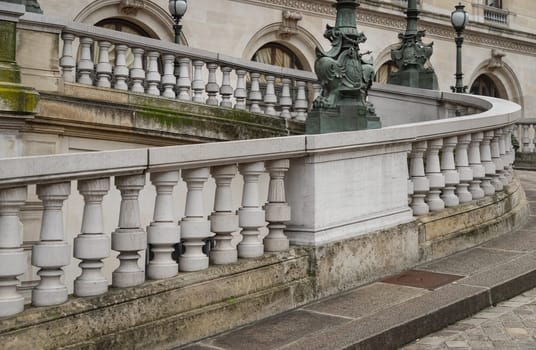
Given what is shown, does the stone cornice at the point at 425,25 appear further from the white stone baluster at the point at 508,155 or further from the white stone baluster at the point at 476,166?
the white stone baluster at the point at 476,166

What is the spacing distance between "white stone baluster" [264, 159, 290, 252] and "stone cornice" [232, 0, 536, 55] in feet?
52.1

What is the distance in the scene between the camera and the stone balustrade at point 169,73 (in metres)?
8.89

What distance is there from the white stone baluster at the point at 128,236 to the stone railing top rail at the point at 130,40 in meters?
4.25

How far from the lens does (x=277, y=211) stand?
5.27 meters

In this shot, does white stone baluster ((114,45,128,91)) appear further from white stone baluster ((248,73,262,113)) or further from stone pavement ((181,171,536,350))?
stone pavement ((181,171,536,350))

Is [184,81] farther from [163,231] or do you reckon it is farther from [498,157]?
[163,231]

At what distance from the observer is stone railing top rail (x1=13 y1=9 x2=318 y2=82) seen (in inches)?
327

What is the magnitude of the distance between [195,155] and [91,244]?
89cm

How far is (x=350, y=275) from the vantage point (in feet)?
18.7

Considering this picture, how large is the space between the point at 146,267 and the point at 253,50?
56.5 feet

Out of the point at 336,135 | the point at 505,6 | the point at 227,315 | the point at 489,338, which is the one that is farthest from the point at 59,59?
the point at 505,6

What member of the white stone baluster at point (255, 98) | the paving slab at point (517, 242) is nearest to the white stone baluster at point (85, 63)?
the white stone baluster at point (255, 98)

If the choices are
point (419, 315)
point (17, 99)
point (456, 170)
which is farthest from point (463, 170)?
point (17, 99)

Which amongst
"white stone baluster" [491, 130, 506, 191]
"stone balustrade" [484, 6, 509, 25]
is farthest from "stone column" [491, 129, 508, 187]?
"stone balustrade" [484, 6, 509, 25]
